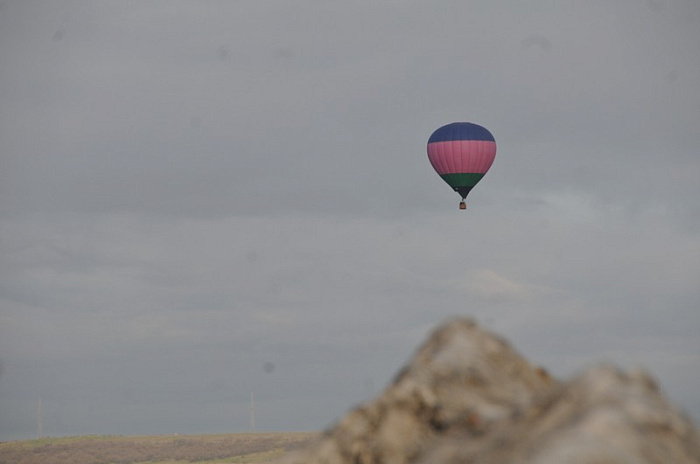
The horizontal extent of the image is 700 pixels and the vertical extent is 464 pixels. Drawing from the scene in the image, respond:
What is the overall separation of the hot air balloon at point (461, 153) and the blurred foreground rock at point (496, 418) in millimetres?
95196

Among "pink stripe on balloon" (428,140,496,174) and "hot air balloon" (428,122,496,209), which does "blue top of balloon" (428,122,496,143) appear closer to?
"hot air balloon" (428,122,496,209)

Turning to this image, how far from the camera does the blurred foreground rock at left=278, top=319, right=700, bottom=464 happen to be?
28.8 ft

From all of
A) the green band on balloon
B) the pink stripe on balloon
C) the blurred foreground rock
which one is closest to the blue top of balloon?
the pink stripe on balloon

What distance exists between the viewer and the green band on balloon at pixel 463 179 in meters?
109

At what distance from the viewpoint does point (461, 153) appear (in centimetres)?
10750

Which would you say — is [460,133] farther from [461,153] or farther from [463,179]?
[463,179]

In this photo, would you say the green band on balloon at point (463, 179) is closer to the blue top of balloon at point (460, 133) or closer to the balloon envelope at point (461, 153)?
the balloon envelope at point (461, 153)

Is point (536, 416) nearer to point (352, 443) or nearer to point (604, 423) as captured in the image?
point (604, 423)

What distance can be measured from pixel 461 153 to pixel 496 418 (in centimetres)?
9745

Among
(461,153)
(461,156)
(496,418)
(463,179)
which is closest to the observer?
(496,418)

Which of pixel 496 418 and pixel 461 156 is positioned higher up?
pixel 461 156

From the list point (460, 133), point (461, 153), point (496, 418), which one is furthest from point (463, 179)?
point (496, 418)

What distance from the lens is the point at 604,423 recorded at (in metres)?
8.70

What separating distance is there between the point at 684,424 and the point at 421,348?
3769mm
